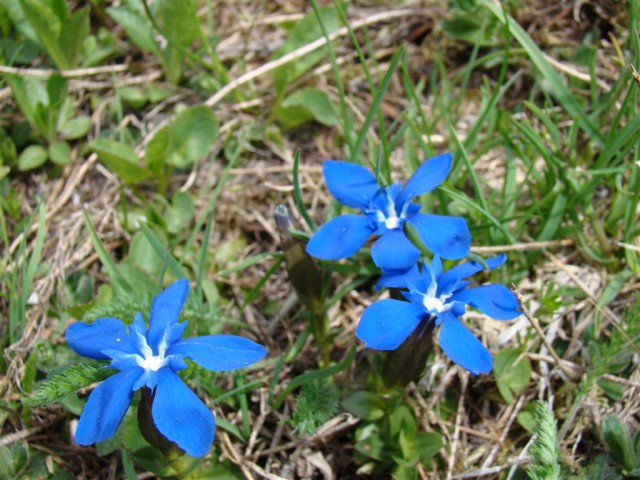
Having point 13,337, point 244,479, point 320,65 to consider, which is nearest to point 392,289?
point 244,479

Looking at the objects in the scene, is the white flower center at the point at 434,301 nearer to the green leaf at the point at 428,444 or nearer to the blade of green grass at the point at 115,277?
the green leaf at the point at 428,444

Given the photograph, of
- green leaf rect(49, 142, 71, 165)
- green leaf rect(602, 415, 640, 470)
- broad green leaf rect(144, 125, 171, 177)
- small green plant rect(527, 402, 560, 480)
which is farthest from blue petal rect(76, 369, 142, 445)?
green leaf rect(49, 142, 71, 165)

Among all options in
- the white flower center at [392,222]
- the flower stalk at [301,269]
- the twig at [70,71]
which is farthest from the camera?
the twig at [70,71]

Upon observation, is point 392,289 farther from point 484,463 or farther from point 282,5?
point 282,5

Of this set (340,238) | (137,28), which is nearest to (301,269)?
(340,238)

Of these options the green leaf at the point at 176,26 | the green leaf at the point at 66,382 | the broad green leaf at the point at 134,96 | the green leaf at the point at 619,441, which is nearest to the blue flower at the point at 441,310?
the green leaf at the point at 619,441

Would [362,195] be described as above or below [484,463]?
above
